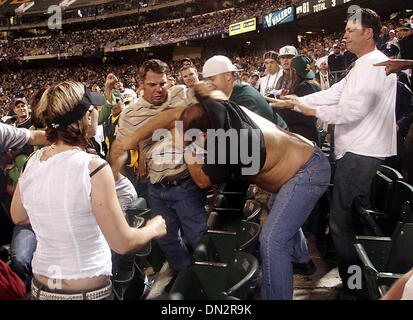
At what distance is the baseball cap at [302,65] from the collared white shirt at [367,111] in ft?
2.77

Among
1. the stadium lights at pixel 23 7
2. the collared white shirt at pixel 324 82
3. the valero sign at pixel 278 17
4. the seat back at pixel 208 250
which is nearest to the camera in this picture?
the seat back at pixel 208 250

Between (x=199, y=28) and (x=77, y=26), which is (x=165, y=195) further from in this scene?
(x=77, y=26)

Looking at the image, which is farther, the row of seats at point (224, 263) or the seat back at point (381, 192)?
the seat back at point (381, 192)

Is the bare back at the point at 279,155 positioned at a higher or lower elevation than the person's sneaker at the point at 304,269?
higher

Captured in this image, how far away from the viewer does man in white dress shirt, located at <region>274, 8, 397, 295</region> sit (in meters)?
2.07

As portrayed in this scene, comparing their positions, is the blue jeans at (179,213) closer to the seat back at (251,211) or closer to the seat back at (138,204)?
the seat back at (138,204)

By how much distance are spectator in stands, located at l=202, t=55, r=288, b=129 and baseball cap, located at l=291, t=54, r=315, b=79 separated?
2.61ft

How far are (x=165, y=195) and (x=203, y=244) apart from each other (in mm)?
637

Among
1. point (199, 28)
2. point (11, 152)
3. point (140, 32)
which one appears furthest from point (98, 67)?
point (11, 152)

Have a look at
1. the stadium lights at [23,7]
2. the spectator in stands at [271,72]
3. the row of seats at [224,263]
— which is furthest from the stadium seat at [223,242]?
the stadium lights at [23,7]

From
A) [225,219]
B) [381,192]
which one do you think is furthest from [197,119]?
[381,192]

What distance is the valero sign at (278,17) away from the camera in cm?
1818

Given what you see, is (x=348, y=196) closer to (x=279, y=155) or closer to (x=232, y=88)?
(x=279, y=155)
